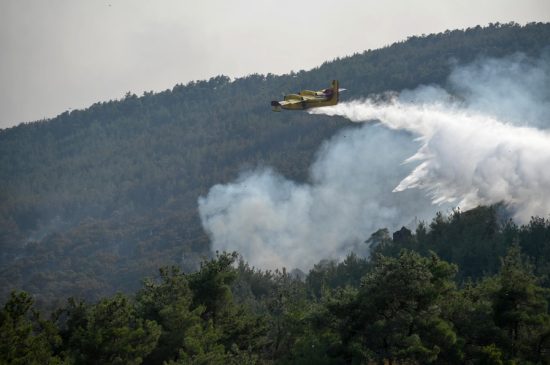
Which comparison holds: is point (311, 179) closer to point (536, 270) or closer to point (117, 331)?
point (536, 270)

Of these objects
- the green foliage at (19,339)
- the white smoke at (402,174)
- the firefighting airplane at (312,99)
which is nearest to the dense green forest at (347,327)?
the green foliage at (19,339)

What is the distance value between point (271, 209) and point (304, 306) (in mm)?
118199

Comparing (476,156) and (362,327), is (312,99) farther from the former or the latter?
(476,156)

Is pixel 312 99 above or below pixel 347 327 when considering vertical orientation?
above

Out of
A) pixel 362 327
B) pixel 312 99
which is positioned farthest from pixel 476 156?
pixel 362 327

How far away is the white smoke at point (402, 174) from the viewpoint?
113975mm

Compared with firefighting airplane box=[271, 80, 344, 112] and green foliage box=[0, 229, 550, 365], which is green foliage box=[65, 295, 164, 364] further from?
firefighting airplane box=[271, 80, 344, 112]

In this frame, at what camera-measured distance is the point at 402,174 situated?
17175cm

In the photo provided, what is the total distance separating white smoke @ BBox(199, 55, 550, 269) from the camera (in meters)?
114

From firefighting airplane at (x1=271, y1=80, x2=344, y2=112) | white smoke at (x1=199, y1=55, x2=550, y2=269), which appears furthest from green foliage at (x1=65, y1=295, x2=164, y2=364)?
white smoke at (x1=199, y1=55, x2=550, y2=269)

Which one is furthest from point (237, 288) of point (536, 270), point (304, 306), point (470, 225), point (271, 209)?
point (271, 209)

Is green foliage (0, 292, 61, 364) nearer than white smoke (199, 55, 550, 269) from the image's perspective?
Yes

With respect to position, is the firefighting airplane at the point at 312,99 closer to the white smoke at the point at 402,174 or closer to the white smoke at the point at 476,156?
the white smoke at the point at 476,156

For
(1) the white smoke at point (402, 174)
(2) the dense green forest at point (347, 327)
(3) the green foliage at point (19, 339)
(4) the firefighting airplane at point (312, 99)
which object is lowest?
(1) the white smoke at point (402, 174)
